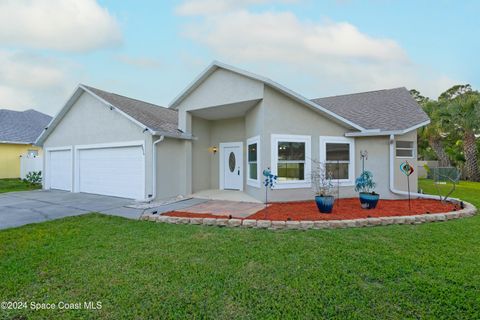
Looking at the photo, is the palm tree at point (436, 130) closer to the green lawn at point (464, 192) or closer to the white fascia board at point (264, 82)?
the green lawn at point (464, 192)

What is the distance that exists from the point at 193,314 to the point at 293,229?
3.70 meters

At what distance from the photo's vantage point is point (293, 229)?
599 centimetres

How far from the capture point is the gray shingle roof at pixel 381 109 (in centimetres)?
1063

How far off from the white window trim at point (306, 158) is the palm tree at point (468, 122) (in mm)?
14977

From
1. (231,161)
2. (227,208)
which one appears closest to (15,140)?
(231,161)

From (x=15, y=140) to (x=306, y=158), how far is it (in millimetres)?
22398

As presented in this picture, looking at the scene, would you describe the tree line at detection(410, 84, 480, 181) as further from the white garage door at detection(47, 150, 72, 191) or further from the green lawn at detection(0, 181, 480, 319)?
the white garage door at detection(47, 150, 72, 191)

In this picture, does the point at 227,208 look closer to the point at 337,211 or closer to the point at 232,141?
the point at 337,211

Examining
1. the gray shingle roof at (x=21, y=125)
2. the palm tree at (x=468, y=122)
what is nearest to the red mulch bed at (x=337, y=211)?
the palm tree at (x=468, y=122)

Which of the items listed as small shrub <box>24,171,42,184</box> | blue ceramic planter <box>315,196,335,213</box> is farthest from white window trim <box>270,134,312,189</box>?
small shrub <box>24,171,42,184</box>

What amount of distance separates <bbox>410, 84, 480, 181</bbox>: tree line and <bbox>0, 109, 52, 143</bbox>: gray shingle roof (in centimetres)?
3234

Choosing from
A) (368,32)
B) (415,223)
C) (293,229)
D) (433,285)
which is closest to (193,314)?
(433,285)

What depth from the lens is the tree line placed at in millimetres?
17203

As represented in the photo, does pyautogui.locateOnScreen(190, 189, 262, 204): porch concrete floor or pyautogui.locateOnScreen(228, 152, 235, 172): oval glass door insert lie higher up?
pyautogui.locateOnScreen(228, 152, 235, 172): oval glass door insert
